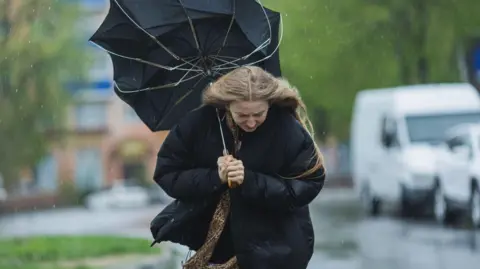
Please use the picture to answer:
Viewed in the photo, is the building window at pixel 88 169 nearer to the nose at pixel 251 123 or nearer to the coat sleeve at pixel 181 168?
the coat sleeve at pixel 181 168

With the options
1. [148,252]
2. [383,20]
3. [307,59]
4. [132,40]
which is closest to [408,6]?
[383,20]

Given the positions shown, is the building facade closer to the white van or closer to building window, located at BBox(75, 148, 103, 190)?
building window, located at BBox(75, 148, 103, 190)

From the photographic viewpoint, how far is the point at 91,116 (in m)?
63.7

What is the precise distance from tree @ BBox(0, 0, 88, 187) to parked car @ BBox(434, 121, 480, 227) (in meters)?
10.7

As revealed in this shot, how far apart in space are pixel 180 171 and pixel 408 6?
2748 centimetres

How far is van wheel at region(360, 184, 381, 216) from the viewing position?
80.8 feet

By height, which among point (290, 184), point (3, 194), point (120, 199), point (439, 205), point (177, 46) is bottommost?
point (120, 199)

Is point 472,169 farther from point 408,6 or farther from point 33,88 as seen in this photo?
point 33,88

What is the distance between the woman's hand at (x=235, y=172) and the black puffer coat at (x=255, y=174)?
0.08 m

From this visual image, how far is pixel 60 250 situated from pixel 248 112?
1239 centimetres

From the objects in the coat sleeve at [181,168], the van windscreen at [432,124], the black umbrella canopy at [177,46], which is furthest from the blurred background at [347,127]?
the coat sleeve at [181,168]

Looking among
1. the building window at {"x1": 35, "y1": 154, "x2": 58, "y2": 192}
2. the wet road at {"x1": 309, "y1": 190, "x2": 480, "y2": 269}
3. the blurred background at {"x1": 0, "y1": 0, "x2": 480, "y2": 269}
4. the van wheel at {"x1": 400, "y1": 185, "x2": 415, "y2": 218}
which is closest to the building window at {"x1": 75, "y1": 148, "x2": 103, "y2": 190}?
the building window at {"x1": 35, "y1": 154, "x2": 58, "y2": 192}

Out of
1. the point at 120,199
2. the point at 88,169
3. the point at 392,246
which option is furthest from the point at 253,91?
the point at 88,169

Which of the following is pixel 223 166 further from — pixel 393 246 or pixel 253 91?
pixel 393 246
